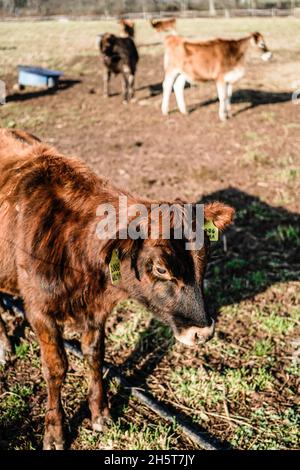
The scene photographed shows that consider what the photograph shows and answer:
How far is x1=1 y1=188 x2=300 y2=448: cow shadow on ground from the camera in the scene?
3998 mm

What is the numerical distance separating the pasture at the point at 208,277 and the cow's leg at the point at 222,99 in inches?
7.7

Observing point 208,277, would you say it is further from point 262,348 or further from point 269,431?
point 269,431

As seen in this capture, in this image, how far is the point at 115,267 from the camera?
2.99 m

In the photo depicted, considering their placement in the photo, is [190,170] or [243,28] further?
[243,28]

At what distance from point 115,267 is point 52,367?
37.3 inches

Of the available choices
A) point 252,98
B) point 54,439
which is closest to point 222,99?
point 252,98

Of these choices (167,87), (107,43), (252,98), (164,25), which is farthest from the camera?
(164,25)

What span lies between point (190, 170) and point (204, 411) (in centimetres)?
548

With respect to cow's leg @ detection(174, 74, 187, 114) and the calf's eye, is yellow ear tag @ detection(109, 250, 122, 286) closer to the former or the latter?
Answer: the calf's eye

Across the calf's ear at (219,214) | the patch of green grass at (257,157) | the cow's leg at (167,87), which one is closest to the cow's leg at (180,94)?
the cow's leg at (167,87)

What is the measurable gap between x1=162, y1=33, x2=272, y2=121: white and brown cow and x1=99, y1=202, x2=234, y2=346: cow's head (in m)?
9.23

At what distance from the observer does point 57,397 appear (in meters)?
3.46

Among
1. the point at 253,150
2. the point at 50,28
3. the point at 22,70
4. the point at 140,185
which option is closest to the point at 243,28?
the point at 50,28

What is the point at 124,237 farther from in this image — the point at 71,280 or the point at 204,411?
the point at 204,411
